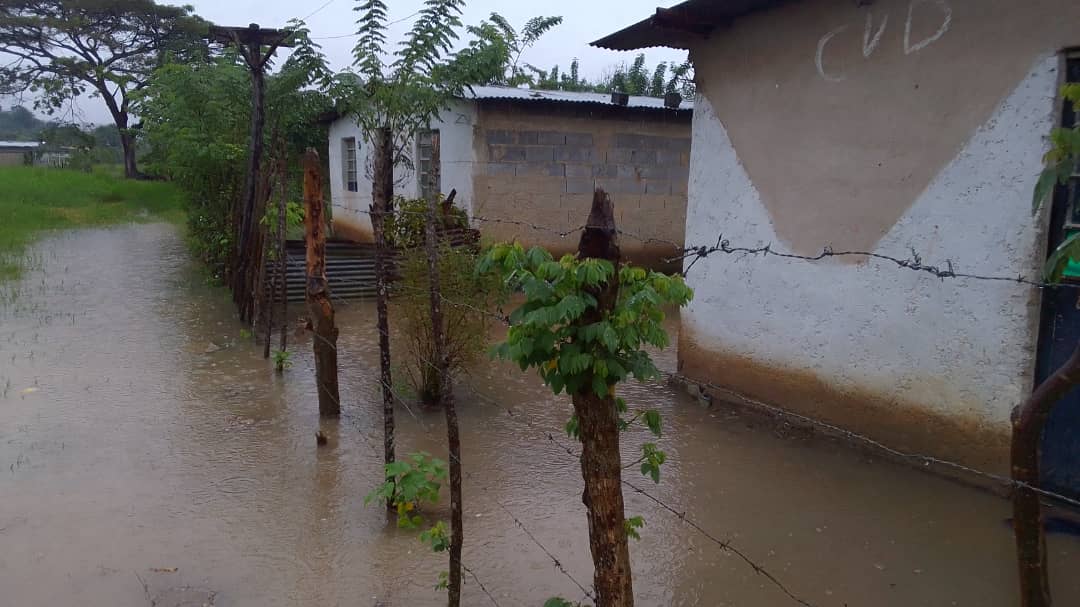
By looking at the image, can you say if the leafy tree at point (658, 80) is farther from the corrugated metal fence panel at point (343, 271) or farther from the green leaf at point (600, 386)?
the green leaf at point (600, 386)

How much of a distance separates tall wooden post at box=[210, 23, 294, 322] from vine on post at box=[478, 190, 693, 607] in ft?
22.7

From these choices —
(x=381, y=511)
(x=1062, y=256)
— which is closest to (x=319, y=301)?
(x=381, y=511)

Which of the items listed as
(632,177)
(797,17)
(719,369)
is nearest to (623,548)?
(719,369)

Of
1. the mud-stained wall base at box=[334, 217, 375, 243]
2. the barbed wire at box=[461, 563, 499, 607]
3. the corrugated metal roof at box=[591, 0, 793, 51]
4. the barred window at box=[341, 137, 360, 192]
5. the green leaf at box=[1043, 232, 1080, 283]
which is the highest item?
the corrugated metal roof at box=[591, 0, 793, 51]

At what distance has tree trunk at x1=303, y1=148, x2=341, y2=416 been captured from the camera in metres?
5.63

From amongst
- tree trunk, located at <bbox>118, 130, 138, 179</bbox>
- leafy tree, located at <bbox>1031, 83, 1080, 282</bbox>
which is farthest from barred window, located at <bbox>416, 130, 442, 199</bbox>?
tree trunk, located at <bbox>118, 130, 138, 179</bbox>

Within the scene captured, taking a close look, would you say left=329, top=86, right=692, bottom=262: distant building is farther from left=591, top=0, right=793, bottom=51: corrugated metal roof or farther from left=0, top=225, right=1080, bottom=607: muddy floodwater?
left=0, top=225, right=1080, bottom=607: muddy floodwater

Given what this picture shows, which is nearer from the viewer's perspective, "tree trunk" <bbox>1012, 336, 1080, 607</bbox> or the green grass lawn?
"tree trunk" <bbox>1012, 336, 1080, 607</bbox>

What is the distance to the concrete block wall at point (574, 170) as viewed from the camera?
1080cm

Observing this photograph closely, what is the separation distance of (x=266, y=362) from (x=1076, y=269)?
640 centimetres

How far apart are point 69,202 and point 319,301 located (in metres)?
21.6

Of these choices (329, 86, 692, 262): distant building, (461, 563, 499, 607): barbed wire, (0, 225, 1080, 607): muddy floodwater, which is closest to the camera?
(461, 563, 499, 607): barbed wire

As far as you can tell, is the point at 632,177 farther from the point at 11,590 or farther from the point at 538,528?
the point at 11,590

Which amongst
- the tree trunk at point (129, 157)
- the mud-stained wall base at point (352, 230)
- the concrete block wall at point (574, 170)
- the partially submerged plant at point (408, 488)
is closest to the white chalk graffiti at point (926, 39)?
the partially submerged plant at point (408, 488)
